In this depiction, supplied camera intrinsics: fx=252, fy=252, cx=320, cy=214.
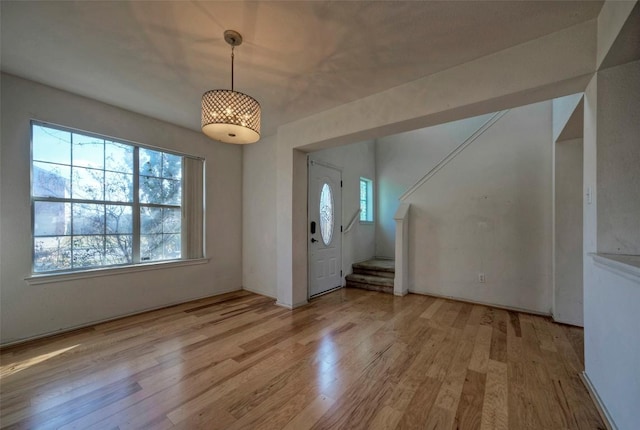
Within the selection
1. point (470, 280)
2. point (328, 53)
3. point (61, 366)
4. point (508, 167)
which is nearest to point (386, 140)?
point (508, 167)

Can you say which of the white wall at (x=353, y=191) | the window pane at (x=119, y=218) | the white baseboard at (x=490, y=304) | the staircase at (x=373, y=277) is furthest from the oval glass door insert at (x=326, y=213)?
the window pane at (x=119, y=218)

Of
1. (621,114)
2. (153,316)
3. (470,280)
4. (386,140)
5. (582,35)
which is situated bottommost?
(153,316)

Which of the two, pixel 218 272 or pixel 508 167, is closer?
pixel 508 167

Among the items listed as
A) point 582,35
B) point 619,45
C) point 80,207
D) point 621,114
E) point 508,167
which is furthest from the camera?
point 508,167

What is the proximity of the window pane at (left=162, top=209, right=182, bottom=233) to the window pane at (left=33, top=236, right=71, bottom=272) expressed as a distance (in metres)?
Answer: 1.04

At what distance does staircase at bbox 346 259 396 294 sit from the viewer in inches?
176

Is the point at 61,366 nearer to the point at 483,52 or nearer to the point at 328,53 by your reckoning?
the point at 328,53

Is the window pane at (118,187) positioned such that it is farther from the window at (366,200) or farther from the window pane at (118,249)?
the window at (366,200)

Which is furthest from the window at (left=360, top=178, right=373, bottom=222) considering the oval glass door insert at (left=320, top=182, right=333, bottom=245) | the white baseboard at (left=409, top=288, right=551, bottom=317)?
the white baseboard at (left=409, top=288, right=551, bottom=317)

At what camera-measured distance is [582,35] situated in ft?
5.99

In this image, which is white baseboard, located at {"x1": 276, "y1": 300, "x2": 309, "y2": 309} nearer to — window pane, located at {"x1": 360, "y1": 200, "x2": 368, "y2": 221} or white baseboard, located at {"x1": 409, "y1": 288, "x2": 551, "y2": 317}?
white baseboard, located at {"x1": 409, "y1": 288, "x2": 551, "y2": 317}

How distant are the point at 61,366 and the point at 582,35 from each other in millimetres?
4908

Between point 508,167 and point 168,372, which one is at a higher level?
point 508,167

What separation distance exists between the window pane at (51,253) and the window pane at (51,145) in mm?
894
